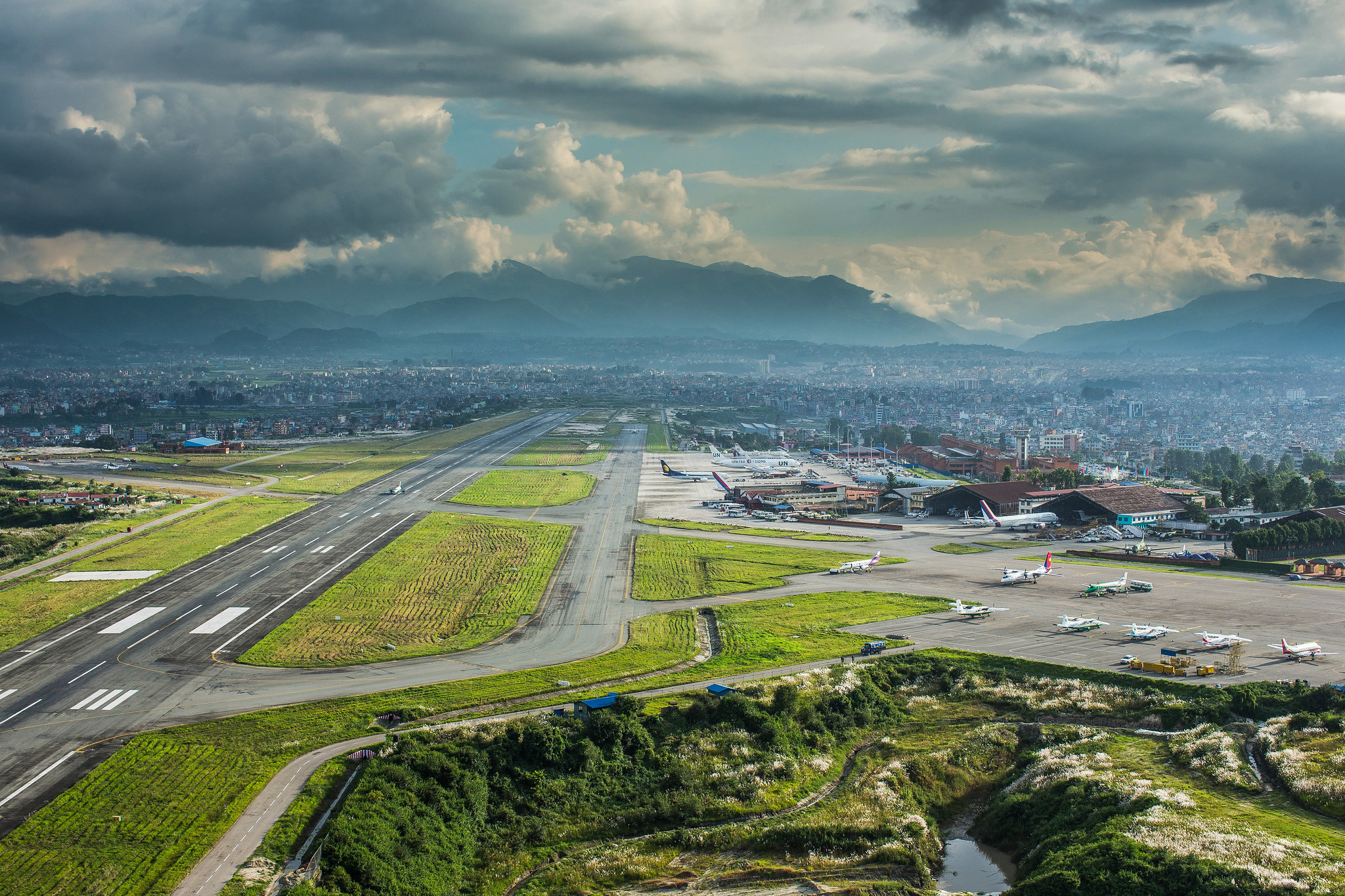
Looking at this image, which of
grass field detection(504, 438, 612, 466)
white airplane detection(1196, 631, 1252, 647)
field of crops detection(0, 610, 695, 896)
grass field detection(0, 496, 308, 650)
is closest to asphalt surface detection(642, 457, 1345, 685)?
→ white airplane detection(1196, 631, 1252, 647)

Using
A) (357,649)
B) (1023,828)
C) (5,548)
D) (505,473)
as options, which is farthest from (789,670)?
(505,473)

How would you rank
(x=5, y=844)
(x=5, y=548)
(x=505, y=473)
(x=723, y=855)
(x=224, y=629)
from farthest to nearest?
1. (x=505, y=473)
2. (x=5, y=548)
3. (x=224, y=629)
4. (x=723, y=855)
5. (x=5, y=844)

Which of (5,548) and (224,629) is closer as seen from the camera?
(224,629)

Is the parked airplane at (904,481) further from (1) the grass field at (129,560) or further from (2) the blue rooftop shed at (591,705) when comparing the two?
(2) the blue rooftop shed at (591,705)

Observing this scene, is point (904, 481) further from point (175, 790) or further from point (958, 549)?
point (175, 790)

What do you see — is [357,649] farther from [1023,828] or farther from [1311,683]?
[1311,683]

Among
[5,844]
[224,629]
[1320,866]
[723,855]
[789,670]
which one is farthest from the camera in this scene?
[224,629]

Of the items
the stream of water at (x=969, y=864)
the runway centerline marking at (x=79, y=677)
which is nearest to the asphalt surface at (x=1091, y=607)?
the stream of water at (x=969, y=864)

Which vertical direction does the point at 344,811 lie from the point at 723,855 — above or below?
above
